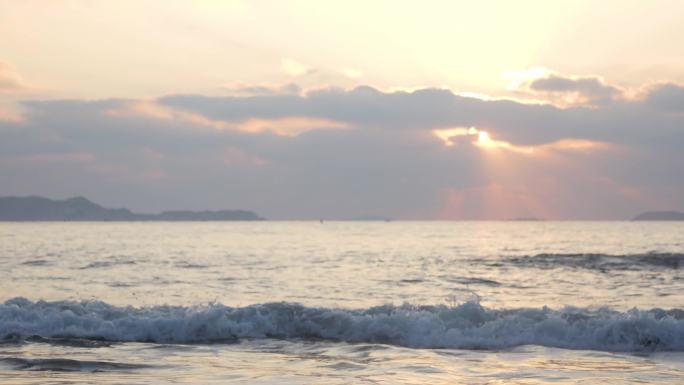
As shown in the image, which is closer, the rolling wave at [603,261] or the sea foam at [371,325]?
the sea foam at [371,325]

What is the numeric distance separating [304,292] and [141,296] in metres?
6.05

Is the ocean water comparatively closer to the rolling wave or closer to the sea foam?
the sea foam

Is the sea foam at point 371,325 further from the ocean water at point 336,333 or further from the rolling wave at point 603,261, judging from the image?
the rolling wave at point 603,261

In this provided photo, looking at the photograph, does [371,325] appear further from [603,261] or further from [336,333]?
[603,261]

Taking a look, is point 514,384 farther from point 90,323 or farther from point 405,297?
point 405,297

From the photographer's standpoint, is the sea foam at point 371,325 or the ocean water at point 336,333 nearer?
the ocean water at point 336,333

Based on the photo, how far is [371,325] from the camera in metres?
17.3

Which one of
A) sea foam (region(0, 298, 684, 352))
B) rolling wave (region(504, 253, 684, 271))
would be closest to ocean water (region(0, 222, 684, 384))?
sea foam (region(0, 298, 684, 352))

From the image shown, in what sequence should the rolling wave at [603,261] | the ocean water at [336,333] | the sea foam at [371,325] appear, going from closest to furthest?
1. the ocean water at [336,333]
2. the sea foam at [371,325]
3. the rolling wave at [603,261]

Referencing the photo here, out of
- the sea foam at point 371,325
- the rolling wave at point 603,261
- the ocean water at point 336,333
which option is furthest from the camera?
the rolling wave at point 603,261

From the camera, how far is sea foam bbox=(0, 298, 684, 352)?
53.0 ft

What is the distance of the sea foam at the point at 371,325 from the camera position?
16.2 metres

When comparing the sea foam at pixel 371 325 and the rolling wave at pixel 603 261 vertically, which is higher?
the rolling wave at pixel 603 261

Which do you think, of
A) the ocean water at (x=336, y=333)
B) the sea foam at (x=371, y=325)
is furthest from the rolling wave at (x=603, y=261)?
the sea foam at (x=371, y=325)
